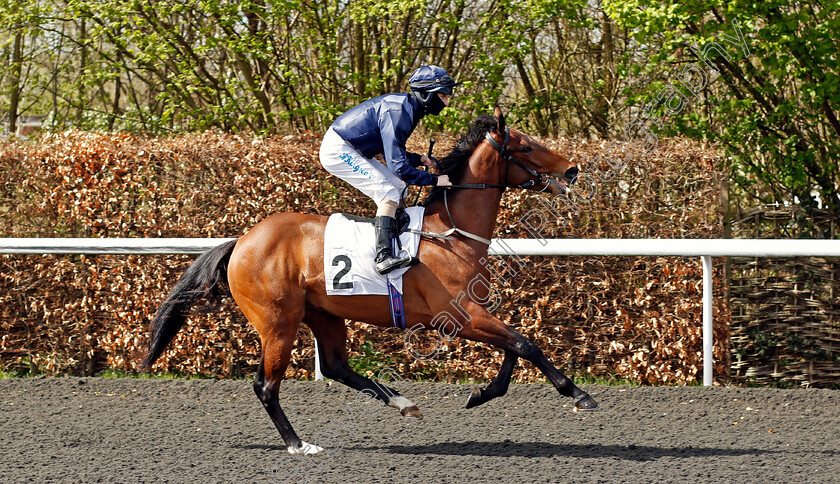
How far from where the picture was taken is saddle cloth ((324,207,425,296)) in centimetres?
426

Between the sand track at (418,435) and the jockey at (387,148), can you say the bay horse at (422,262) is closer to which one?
the jockey at (387,148)

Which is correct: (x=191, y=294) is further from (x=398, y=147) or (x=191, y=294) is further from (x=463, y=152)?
(x=463, y=152)

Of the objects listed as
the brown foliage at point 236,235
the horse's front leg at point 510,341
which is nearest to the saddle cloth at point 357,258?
the horse's front leg at point 510,341

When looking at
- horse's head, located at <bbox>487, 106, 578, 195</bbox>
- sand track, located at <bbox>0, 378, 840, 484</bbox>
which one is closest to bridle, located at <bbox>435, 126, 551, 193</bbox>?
horse's head, located at <bbox>487, 106, 578, 195</bbox>

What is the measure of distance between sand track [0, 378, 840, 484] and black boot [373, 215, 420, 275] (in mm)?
923

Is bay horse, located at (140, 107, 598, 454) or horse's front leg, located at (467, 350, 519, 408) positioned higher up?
bay horse, located at (140, 107, 598, 454)

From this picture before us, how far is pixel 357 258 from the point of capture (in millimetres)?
4281

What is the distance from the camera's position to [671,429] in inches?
178

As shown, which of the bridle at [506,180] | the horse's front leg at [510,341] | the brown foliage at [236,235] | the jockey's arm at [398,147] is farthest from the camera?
the brown foliage at [236,235]

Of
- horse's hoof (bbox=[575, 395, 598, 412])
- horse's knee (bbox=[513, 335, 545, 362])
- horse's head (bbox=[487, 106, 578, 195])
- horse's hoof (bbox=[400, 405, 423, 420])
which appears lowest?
horse's hoof (bbox=[400, 405, 423, 420])

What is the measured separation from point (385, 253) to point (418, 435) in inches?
41.9

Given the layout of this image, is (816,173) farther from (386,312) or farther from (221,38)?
(221,38)

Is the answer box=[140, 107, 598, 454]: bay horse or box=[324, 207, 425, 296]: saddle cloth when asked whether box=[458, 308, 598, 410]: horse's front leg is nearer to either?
box=[140, 107, 598, 454]: bay horse

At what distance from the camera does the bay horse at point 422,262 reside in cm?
421
